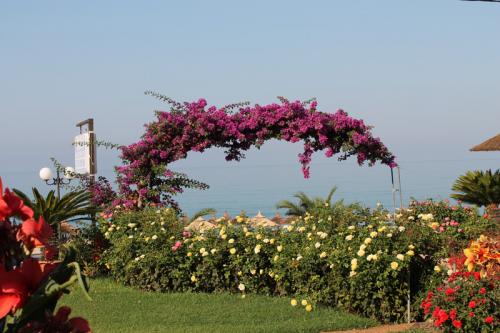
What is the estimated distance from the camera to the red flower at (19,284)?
1.55m

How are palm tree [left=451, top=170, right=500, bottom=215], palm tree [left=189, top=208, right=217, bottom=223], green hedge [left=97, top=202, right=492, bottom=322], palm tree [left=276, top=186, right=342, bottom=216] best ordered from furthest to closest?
1. palm tree [left=451, top=170, right=500, bottom=215]
2. palm tree [left=276, top=186, right=342, bottom=216]
3. palm tree [left=189, top=208, right=217, bottom=223]
4. green hedge [left=97, top=202, right=492, bottom=322]

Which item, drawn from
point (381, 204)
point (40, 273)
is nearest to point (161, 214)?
point (381, 204)

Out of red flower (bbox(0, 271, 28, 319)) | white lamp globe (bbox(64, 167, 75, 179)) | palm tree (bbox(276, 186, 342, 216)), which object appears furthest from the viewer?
palm tree (bbox(276, 186, 342, 216))

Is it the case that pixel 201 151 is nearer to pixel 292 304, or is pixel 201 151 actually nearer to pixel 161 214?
pixel 161 214

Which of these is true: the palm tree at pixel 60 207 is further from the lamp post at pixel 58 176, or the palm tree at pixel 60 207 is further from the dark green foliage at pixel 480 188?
the dark green foliage at pixel 480 188

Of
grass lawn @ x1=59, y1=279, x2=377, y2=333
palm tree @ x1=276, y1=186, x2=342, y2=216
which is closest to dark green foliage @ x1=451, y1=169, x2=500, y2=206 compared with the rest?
palm tree @ x1=276, y1=186, x2=342, y2=216

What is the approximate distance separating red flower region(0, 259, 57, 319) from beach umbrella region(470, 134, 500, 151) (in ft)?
73.5

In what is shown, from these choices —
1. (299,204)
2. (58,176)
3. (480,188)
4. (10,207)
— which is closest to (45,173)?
(58,176)

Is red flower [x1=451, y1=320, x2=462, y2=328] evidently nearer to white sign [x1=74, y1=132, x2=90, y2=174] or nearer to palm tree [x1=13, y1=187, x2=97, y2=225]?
palm tree [x1=13, y1=187, x2=97, y2=225]

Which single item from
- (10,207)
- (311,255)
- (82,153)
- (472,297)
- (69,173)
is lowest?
(472,297)

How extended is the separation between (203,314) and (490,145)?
658 inches

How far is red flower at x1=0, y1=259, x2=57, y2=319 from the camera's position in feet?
5.09

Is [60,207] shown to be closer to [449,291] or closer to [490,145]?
[449,291]

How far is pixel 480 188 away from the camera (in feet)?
74.0
